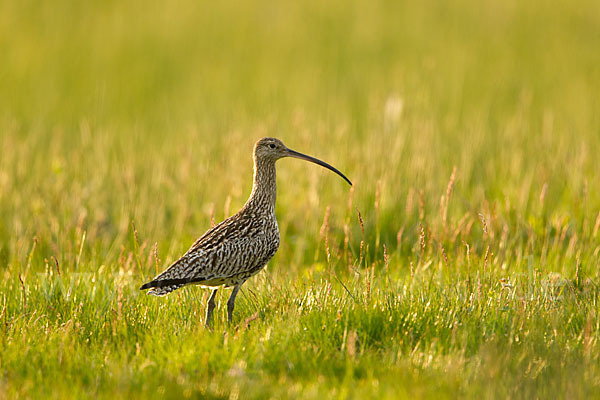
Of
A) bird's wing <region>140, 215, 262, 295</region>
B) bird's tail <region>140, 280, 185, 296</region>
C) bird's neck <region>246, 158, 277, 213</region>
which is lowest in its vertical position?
bird's tail <region>140, 280, 185, 296</region>

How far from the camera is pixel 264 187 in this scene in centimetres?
641

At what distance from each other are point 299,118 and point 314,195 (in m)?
1.84

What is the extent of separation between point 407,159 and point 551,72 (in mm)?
7207

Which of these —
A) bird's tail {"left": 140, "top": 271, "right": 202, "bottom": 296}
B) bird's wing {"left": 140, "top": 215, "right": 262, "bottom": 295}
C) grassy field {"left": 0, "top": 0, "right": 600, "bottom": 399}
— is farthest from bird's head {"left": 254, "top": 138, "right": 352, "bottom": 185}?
bird's tail {"left": 140, "top": 271, "right": 202, "bottom": 296}

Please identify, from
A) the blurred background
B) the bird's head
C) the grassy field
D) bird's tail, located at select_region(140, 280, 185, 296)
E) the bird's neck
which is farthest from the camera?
the blurred background

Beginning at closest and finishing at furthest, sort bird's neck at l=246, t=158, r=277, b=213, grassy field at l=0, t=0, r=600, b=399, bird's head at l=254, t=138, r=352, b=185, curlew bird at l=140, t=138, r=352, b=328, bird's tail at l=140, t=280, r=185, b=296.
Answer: grassy field at l=0, t=0, r=600, b=399
bird's tail at l=140, t=280, r=185, b=296
curlew bird at l=140, t=138, r=352, b=328
bird's neck at l=246, t=158, r=277, b=213
bird's head at l=254, t=138, r=352, b=185

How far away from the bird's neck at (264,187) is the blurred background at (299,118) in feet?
1.70

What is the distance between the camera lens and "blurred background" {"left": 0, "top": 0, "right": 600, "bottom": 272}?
8625mm

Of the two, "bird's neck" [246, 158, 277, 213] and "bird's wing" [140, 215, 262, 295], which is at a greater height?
"bird's neck" [246, 158, 277, 213]

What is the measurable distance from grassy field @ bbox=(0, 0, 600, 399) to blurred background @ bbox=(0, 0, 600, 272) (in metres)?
0.05

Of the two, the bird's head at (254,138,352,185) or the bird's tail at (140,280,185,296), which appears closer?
the bird's tail at (140,280,185,296)

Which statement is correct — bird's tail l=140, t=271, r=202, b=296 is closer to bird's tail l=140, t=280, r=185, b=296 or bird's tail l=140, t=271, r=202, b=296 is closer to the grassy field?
bird's tail l=140, t=280, r=185, b=296

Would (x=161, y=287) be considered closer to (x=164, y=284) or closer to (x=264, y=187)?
(x=164, y=284)

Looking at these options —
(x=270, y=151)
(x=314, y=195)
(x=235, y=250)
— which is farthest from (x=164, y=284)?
(x=314, y=195)
